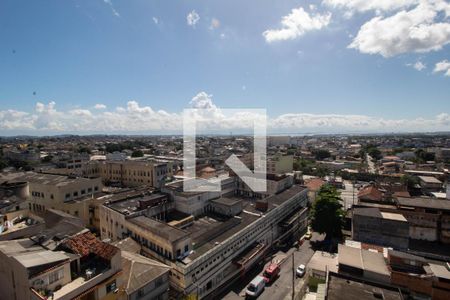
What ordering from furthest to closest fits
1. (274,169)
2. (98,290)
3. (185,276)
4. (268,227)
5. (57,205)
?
(274,169) < (57,205) < (268,227) < (185,276) < (98,290)

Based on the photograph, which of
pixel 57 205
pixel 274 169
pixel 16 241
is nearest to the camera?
pixel 16 241

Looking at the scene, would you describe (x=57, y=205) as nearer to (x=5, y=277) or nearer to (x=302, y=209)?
(x=5, y=277)

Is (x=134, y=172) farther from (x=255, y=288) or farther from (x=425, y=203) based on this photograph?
(x=425, y=203)

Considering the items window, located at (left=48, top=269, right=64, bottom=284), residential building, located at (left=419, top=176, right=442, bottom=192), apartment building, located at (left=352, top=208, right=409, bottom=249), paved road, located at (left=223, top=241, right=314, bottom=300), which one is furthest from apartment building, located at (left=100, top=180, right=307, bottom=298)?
residential building, located at (left=419, top=176, right=442, bottom=192)

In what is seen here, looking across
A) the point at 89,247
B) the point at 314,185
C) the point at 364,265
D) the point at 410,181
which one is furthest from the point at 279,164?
the point at 89,247

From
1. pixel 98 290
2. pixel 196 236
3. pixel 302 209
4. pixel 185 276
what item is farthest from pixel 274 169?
pixel 98 290

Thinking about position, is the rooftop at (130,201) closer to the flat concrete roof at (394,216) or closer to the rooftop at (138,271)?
the rooftop at (138,271)
